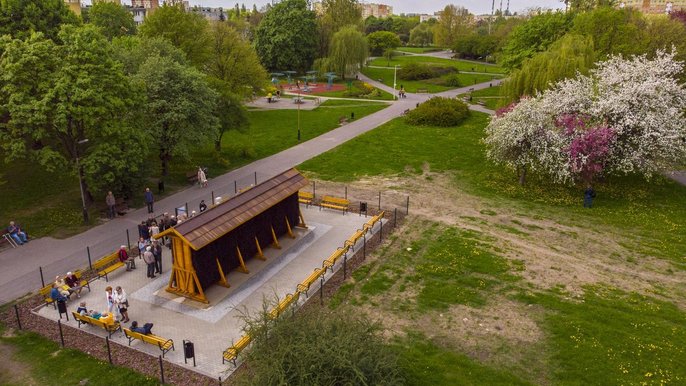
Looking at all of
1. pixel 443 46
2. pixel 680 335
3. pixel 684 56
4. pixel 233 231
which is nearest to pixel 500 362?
pixel 680 335

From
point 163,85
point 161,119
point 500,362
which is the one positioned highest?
point 163,85

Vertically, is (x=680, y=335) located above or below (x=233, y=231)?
below

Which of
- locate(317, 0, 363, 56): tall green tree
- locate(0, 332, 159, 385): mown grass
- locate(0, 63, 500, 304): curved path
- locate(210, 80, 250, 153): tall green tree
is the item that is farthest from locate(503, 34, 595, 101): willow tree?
locate(317, 0, 363, 56): tall green tree

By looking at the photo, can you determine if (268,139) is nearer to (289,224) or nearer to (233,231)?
(289,224)

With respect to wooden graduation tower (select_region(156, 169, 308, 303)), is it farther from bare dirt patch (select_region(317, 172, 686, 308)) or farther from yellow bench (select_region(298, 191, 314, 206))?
bare dirt patch (select_region(317, 172, 686, 308))

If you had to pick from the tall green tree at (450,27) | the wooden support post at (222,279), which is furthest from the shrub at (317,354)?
the tall green tree at (450,27)

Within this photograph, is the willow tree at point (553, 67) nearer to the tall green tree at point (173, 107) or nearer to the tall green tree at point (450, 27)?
the tall green tree at point (173, 107)

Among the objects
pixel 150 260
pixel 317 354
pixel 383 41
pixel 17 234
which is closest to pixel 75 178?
pixel 17 234
